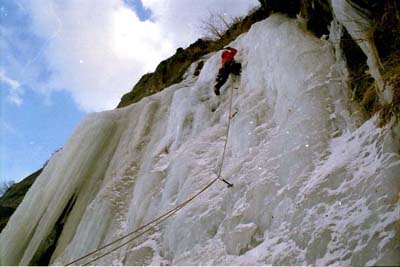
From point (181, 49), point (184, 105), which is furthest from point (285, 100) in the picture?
point (181, 49)

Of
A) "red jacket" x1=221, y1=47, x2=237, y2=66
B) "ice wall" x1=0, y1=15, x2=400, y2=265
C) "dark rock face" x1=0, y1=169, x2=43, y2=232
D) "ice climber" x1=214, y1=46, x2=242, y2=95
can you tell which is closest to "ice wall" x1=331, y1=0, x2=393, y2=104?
"ice wall" x1=0, y1=15, x2=400, y2=265

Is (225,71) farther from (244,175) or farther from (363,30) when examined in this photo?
(363,30)

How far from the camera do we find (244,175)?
5.06 metres

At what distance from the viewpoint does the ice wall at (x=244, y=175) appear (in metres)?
3.65

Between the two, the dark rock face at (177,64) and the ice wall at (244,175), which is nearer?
the ice wall at (244,175)

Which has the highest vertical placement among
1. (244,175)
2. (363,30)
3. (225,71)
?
(225,71)

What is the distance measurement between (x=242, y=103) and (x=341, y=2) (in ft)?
6.74

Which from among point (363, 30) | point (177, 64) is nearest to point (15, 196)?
point (177, 64)

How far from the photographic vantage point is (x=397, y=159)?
352 centimetres

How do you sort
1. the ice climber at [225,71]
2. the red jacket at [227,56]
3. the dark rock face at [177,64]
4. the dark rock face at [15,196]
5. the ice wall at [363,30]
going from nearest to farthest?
1. the ice wall at [363,30]
2. the ice climber at [225,71]
3. the red jacket at [227,56]
4. the dark rock face at [177,64]
5. the dark rock face at [15,196]

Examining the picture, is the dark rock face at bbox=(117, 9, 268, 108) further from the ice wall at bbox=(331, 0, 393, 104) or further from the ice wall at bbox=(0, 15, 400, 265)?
the ice wall at bbox=(331, 0, 393, 104)

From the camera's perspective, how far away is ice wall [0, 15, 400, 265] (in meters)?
3.65

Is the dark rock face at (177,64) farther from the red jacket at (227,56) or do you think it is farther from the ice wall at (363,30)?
the ice wall at (363,30)

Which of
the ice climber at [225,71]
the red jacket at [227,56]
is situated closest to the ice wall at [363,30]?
the ice climber at [225,71]
